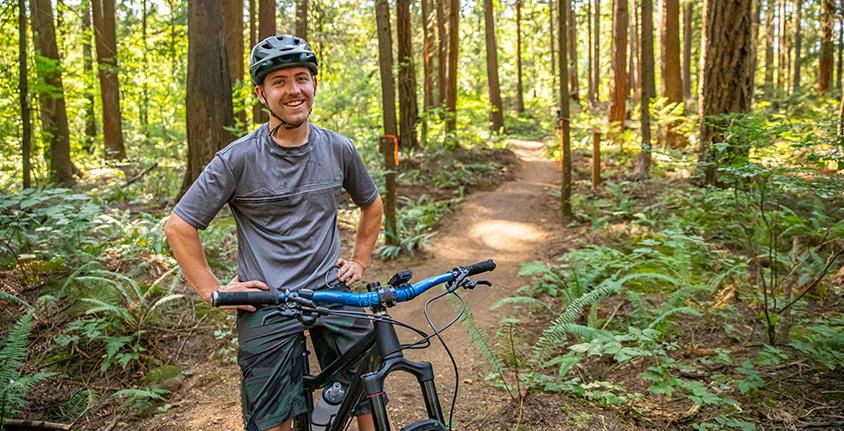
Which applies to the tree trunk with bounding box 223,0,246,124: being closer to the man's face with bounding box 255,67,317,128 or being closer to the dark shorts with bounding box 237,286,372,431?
the man's face with bounding box 255,67,317,128

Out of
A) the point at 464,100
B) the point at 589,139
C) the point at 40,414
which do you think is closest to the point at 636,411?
the point at 40,414

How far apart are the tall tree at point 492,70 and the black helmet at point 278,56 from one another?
21.5 m

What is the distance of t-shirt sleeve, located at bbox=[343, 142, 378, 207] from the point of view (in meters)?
3.31

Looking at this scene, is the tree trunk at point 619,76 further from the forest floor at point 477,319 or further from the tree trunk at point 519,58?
the tree trunk at point 519,58

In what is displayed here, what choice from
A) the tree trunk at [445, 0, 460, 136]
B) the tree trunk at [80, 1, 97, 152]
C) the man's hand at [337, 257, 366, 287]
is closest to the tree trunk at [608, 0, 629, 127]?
the tree trunk at [445, 0, 460, 136]

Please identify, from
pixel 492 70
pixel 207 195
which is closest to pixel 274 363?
pixel 207 195

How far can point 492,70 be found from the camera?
78.9 feet

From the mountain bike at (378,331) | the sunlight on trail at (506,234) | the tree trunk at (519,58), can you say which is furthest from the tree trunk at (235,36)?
the tree trunk at (519,58)

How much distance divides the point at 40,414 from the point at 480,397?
3.84 m

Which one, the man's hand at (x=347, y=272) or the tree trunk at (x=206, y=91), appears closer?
the man's hand at (x=347, y=272)

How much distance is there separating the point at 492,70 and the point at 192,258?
883 inches

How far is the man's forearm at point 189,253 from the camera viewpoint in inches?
112

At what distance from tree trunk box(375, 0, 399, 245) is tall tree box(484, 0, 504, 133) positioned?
50.4 ft

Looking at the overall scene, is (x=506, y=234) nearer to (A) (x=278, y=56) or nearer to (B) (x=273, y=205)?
(B) (x=273, y=205)
